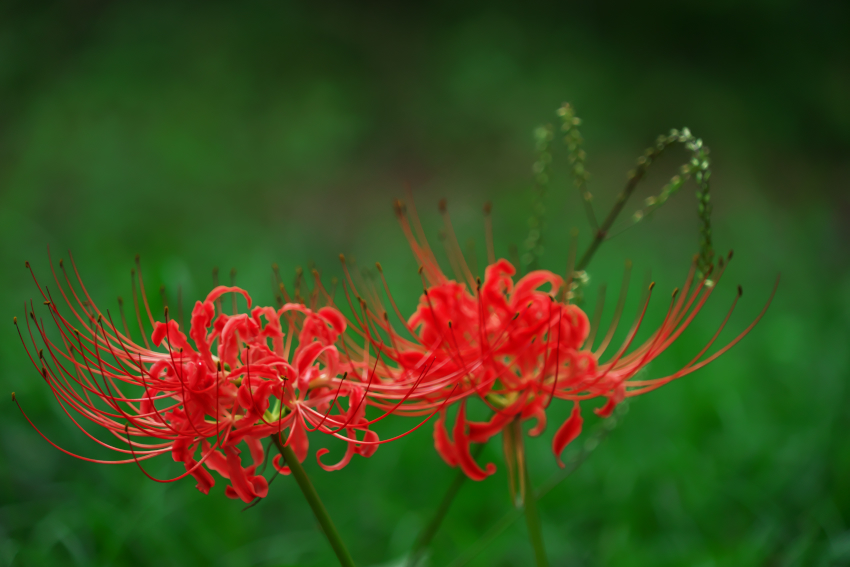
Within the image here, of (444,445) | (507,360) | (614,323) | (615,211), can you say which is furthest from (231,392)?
(614,323)

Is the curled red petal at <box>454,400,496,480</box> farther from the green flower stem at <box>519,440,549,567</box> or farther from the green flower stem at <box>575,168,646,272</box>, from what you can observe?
the green flower stem at <box>575,168,646,272</box>

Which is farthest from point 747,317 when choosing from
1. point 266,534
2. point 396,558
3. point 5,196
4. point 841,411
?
point 5,196

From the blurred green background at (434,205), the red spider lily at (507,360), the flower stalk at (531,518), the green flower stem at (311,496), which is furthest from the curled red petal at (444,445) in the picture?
the blurred green background at (434,205)

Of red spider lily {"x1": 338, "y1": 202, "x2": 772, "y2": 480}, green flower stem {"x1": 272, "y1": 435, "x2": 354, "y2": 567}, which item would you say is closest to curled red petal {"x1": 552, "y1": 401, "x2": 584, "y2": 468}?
red spider lily {"x1": 338, "y1": 202, "x2": 772, "y2": 480}

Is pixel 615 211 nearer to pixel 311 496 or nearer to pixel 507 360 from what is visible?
pixel 507 360

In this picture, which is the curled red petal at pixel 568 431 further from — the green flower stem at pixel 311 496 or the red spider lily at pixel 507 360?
the green flower stem at pixel 311 496

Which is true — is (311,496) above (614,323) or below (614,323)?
above
